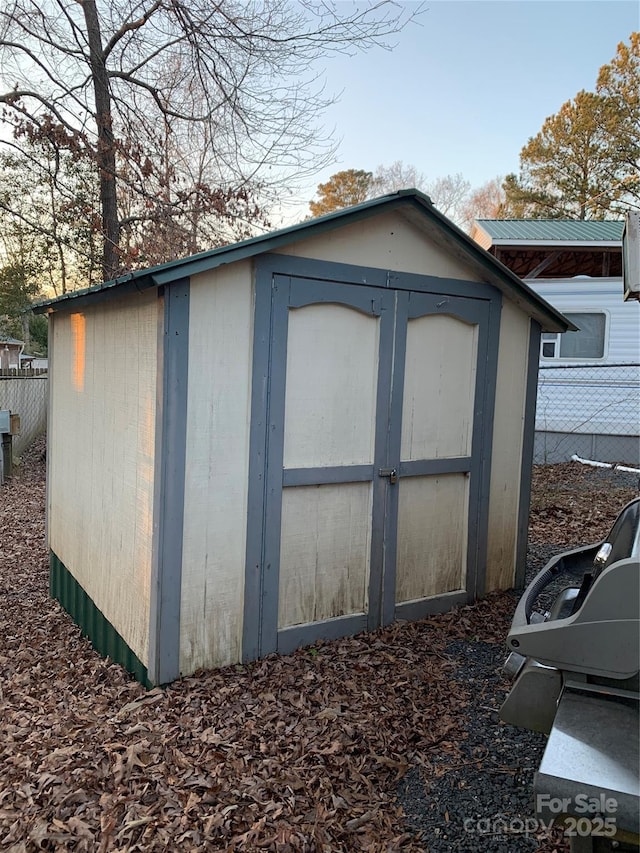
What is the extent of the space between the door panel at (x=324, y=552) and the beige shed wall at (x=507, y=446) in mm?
1188

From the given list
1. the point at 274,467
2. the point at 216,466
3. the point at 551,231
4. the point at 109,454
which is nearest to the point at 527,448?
the point at 274,467

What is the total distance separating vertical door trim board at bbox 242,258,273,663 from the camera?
342 centimetres

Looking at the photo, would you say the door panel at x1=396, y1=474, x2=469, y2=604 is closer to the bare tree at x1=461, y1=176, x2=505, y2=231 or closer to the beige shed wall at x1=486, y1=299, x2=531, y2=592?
the beige shed wall at x1=486, y1=299, x2=531, y2=592

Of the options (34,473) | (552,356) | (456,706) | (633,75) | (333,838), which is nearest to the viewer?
(333,838)

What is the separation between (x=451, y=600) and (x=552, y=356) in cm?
816

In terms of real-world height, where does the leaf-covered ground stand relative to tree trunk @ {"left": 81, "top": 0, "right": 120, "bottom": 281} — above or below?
below

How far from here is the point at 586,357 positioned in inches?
443

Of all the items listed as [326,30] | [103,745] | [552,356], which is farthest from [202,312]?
[552,356]

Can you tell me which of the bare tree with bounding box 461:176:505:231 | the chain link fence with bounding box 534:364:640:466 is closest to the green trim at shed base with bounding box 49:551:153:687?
the chain link fence with bounding box 534:364:640:466

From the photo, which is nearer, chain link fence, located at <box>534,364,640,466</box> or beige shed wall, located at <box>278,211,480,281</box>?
beige shed wall, located at <box>278,211,480,281</box>

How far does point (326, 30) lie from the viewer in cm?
807

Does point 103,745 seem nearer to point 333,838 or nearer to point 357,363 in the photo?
point 333,838

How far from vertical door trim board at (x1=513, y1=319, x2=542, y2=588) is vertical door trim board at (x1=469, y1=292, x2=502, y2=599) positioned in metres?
0.37

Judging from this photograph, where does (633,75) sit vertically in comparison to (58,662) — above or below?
above
